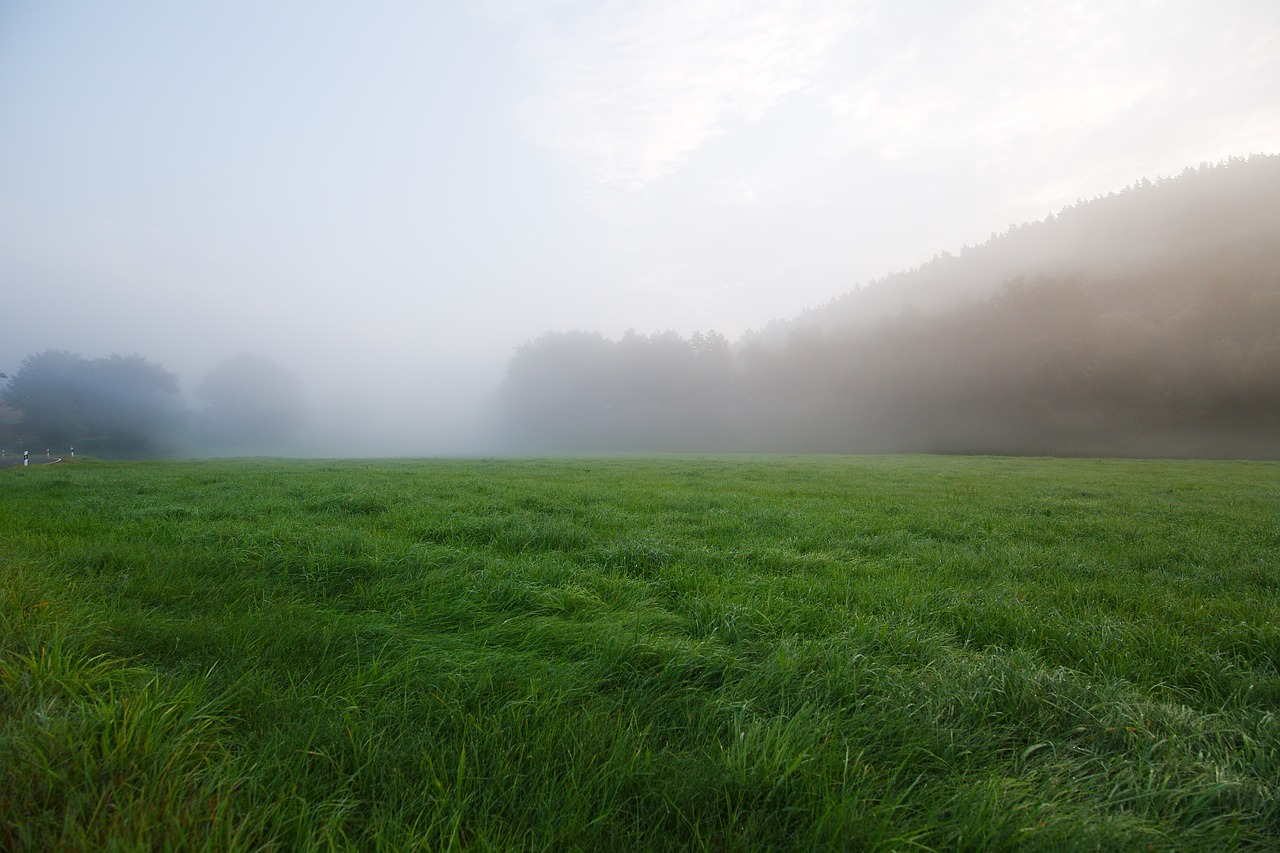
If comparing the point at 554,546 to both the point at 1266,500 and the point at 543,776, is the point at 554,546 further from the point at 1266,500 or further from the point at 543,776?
the point at 1266,500

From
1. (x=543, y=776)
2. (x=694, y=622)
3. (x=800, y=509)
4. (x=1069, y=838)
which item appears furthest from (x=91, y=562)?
(x=800, y=509)

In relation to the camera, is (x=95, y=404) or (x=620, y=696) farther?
(x=95, y=404)

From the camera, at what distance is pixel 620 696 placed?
2549 mm

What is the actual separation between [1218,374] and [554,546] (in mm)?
74309

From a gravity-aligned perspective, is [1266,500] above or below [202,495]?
below

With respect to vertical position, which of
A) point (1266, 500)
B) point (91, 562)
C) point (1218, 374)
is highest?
point (1218, 374)

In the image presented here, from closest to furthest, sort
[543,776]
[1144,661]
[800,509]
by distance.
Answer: [543,776], [1144,661], [800,509]

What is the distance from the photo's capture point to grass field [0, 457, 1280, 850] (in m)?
1.69

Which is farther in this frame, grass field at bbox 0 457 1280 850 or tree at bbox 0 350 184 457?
tree at bbox 0 350 184 457

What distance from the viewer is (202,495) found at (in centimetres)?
921

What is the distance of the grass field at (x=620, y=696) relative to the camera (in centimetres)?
169

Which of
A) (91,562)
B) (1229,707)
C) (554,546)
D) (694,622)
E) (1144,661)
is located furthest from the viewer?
(554,546)

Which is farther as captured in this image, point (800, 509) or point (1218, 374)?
point (1218, 374)

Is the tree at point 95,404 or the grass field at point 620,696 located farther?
the tree at point 95,404
